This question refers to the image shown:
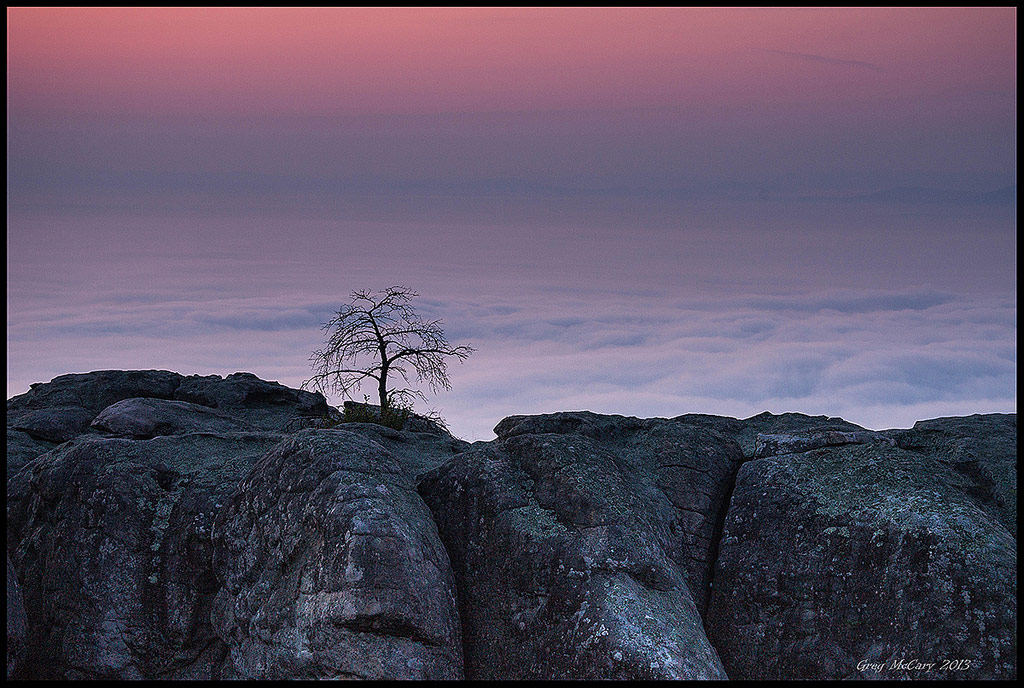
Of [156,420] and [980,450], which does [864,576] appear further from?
[156,420]

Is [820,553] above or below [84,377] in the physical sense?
below

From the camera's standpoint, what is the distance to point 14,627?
16234 millimetres

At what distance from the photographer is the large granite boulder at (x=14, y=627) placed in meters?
16.2

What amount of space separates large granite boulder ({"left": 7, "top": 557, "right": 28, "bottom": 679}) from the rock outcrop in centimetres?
5

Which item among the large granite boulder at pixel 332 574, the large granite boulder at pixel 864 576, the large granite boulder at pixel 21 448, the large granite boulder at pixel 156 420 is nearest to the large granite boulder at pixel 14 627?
the large granite boulder at pixel 332 574

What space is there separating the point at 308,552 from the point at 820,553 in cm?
860

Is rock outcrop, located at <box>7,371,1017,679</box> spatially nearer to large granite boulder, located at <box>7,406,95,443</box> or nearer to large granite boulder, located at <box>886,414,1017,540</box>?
large granite boulder, located at <box>886,414,1017,540</box>

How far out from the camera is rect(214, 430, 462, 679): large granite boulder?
48.2ft

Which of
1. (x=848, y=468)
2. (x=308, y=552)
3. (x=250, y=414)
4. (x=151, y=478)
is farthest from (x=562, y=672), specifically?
(x=250, y=414)

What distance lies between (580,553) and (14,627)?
931cm

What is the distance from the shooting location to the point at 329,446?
16.7 metres

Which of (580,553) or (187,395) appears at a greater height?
(187,395)

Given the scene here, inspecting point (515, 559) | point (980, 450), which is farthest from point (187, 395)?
point (980, 450)

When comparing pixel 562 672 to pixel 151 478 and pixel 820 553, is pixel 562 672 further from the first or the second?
pixel 151 478
